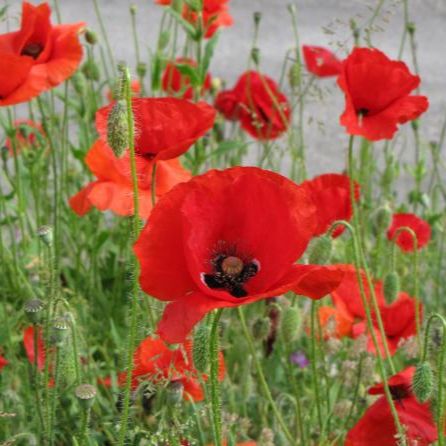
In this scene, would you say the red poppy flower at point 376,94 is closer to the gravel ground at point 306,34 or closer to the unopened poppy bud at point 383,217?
the unopened poppy bud at point 383,217

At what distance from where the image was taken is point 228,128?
3.65 meters

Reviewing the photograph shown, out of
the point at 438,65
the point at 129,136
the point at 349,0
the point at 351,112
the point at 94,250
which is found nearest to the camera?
the point at 129,136

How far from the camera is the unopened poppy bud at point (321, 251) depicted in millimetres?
1304

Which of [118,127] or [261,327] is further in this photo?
[261,327]

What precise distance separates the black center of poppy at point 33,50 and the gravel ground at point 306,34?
1.96 meters

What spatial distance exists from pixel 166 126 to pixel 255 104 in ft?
3.50

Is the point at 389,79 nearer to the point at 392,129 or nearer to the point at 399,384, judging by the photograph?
the point at 392,129

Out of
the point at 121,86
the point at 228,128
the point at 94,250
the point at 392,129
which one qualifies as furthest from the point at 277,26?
the point at 121,86

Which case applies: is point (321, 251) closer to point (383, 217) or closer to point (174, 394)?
point (174, 394)

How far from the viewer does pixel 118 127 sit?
98 cm

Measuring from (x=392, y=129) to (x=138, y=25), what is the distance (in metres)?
2.97

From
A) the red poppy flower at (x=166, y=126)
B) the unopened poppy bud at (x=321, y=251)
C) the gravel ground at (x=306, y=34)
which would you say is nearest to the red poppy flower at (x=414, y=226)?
the unopened poppy bud at (x=321, y=251)

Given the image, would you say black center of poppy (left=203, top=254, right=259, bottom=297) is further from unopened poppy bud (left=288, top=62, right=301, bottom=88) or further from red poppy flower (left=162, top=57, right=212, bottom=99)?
red poppy flower (left=162, top=57, right=212, bottom=99)

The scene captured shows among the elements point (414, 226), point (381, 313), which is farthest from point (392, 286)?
point (414, 226)
